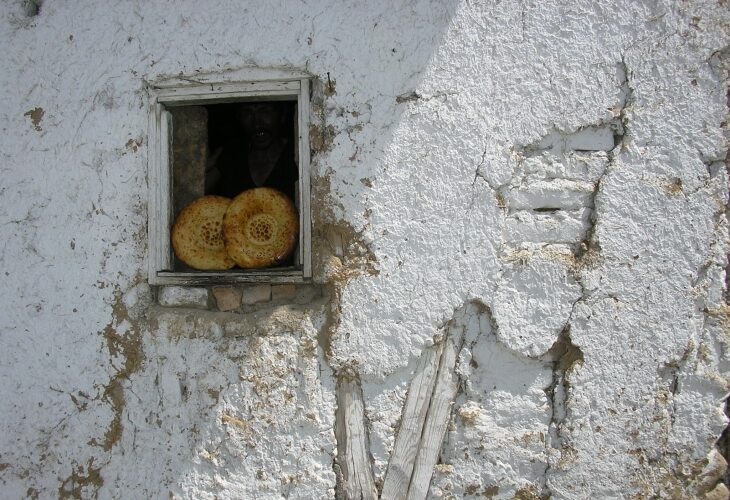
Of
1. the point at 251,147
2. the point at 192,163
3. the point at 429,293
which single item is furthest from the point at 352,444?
the point at 251,147

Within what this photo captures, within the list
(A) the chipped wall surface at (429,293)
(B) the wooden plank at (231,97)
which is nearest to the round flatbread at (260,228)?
(A) the chipped wall surface at (429,293)

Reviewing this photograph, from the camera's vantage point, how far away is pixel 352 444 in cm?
206

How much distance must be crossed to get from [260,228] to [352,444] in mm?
908

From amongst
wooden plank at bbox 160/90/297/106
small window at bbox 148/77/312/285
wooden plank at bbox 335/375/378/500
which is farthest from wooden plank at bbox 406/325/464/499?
wooden plank at bbox 160/90/297/106

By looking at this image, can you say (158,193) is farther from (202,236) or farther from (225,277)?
(225,277)

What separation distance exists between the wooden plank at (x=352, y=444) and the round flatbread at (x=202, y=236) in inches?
28.3

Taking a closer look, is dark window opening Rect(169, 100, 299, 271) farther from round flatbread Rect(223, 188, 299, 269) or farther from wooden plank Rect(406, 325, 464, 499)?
wooden plank Rect(406, 325, 464, 499)

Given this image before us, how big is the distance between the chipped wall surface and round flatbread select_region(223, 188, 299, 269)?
15 centimetres

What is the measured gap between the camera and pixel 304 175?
211cm

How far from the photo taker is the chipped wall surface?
1995 mm

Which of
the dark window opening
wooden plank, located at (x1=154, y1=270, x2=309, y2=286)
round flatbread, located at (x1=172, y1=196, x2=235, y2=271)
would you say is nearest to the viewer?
wooden plank, located at (x1=154, y1=270, x2=309, y2=286)

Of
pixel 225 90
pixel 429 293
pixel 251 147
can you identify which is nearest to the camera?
pixel 429 293

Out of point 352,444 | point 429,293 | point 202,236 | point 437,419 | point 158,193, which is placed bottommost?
point 352,444

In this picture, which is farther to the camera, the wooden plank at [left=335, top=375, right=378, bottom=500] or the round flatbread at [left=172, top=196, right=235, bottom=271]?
the round flatbread at [left=172, top=196, right=235, bottom=271]
